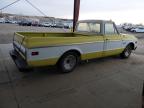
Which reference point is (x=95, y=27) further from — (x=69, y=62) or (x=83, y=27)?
(x=69, y=62)

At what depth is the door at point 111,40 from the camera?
6328mm

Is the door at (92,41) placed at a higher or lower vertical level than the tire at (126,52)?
higher

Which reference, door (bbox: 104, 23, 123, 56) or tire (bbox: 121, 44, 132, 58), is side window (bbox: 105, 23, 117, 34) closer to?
door (bbox: 104, 23, 123, 56)

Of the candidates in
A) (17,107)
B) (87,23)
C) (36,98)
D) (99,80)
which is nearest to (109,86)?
(99,80)

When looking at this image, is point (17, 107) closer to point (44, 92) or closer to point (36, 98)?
point (36, 98)

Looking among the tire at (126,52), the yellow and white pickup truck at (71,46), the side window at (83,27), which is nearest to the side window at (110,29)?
the yellow and white pickup truck at (71,46)

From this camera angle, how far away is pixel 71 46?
5.14 m

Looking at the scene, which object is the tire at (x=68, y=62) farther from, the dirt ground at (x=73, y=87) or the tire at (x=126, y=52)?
the tire at (x=126, y=52)

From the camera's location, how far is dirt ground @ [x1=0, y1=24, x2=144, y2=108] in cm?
356

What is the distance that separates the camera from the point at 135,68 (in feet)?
20.5

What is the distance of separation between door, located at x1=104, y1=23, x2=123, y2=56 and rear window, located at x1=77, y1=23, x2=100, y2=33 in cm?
32

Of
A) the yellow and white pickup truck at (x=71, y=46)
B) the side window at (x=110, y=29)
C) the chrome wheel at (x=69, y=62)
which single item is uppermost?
the side window at (x=110, y=29)

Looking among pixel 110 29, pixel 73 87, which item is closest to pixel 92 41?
pixel 110 29

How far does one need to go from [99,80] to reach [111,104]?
137 cm
